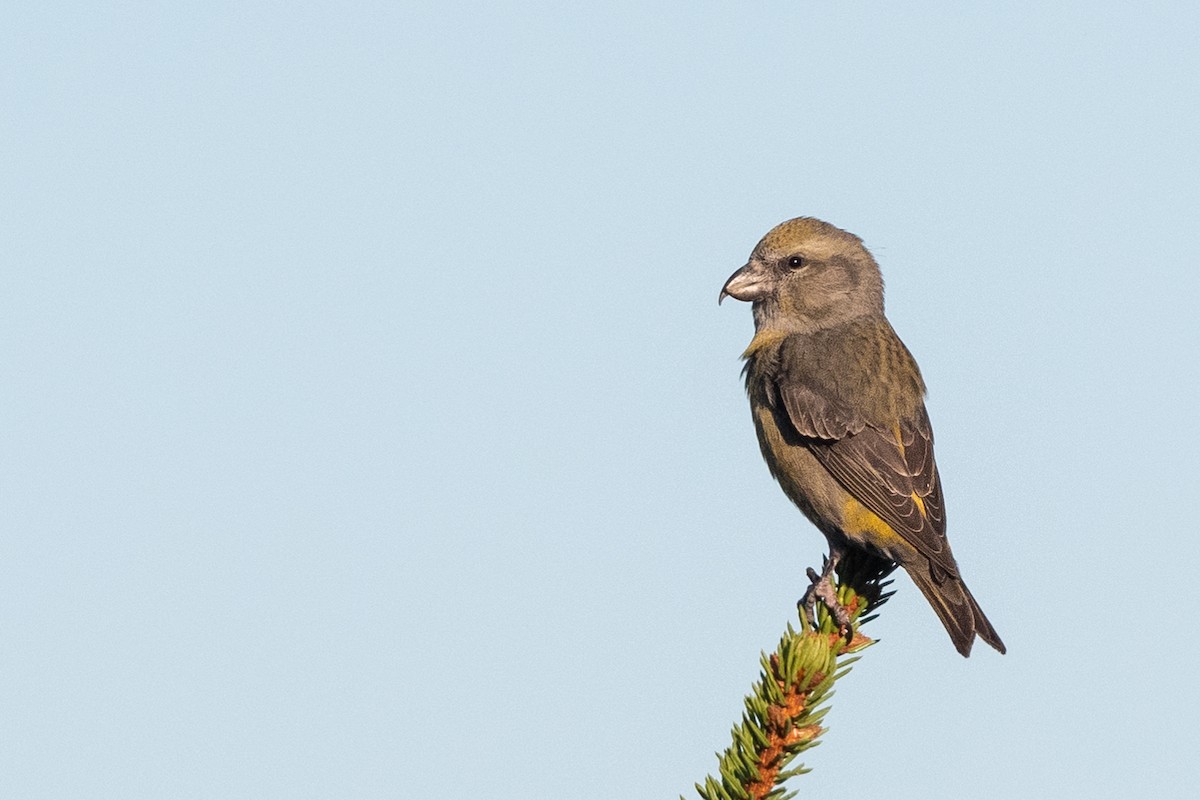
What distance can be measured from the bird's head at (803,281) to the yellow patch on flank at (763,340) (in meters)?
0.06

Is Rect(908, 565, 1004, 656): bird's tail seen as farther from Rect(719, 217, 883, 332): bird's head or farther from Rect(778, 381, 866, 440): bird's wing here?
Rect(719, 217, 883, 332): bird's head

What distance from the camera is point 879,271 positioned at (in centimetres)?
920

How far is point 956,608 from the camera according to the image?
679 cm

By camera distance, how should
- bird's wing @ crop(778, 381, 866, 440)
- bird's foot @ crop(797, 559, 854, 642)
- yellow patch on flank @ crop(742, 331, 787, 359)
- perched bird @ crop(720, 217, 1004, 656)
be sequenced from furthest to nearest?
1. yellow patch on flank @ crop(742, 331, 787, 359)
2. bird's wing @ crop(778, 381, 866, 440)
3. perched bird @ crop(720, 217, 1004, 656)
4. bird's foot @ crop(797, 559, 854, 642)

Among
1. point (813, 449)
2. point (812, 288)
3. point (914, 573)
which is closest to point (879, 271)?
point (812, 288)

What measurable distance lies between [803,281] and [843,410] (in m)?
1.39

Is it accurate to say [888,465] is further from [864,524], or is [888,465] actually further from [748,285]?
[748,285]

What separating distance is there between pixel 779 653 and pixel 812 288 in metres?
4.56

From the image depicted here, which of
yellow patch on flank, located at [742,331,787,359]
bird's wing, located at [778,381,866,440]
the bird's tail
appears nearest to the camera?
the bird's tail

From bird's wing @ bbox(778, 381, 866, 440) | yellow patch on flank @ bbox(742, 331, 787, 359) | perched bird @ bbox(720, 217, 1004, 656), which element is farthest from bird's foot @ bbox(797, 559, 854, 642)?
yellow patch on flank @ bbox(742, 331, 787, 359)

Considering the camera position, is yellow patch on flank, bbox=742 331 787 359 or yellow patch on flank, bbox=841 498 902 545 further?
yellow patch on flank, bbox=742 331 787 359

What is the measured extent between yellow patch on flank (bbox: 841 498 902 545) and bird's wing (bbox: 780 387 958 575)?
1.3 inches

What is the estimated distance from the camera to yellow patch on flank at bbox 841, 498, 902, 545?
710 cm

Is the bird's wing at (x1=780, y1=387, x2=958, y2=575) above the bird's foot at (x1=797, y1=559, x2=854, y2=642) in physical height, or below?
above
